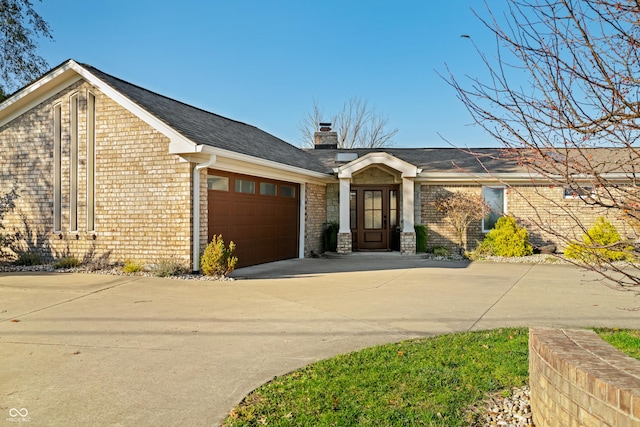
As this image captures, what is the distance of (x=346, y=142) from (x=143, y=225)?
1250 inches

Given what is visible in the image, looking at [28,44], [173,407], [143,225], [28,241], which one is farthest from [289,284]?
[28,44]

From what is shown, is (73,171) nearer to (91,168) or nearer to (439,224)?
(91,168)

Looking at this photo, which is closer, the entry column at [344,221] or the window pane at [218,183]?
the window pane at [218,183]

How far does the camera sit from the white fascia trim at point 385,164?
15875 millimetres

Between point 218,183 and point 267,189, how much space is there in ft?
8.19

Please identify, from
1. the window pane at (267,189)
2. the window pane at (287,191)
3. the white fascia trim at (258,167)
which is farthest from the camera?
the window pane at (287,191)

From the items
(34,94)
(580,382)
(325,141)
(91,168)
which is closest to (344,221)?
(91,168)

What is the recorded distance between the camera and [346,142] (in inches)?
1640

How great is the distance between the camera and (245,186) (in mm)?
12914

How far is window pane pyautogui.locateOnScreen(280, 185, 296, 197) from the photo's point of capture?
14984 mm

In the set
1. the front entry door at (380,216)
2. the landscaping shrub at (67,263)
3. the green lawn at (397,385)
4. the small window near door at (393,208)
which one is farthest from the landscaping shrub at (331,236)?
the green lawn at (397,385)

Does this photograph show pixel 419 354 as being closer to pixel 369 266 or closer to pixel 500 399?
pixel 500 399

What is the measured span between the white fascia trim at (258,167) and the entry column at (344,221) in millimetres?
841

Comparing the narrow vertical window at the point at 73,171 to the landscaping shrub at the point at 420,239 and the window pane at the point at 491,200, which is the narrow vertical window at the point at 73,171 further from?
the window pane at the point at 491,200
